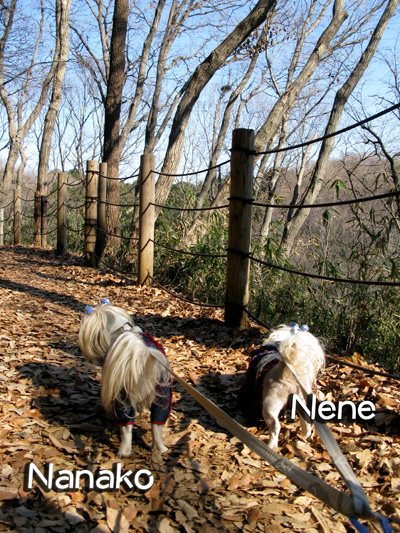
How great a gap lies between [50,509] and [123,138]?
1897 centimetres

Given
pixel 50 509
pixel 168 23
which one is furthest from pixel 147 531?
pixel 168 23

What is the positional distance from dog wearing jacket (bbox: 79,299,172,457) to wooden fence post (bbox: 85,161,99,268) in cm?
580

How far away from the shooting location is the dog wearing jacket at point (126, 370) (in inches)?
81.4

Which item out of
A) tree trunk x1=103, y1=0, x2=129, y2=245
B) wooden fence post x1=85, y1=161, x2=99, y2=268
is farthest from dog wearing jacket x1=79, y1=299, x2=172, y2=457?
tree trunk x1=103, y1=0, x2=129, y2=245

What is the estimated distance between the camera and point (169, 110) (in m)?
21.2

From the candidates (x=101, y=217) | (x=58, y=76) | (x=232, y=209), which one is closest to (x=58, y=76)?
(x=58, y=76)

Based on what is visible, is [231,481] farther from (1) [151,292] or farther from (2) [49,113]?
(2) [49,113]

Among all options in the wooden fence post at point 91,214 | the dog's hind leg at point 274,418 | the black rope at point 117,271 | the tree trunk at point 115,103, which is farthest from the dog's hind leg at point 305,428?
the tree trunk at point 115,103

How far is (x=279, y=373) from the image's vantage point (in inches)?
90.9

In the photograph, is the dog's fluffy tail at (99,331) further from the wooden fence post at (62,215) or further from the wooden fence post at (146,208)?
the wooden fence post at (62,215)

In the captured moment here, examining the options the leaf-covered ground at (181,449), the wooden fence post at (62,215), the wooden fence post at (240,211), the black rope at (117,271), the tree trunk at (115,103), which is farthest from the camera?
the wooden fence post at (62,215)

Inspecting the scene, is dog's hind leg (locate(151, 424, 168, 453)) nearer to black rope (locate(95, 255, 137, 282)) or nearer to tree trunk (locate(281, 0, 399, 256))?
black rope (locate(95, 255, 137, 282))

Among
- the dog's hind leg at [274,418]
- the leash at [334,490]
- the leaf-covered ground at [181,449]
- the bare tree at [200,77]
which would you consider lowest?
the leaf-covered ground at [181,449]

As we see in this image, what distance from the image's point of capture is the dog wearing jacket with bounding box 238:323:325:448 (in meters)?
2.15
